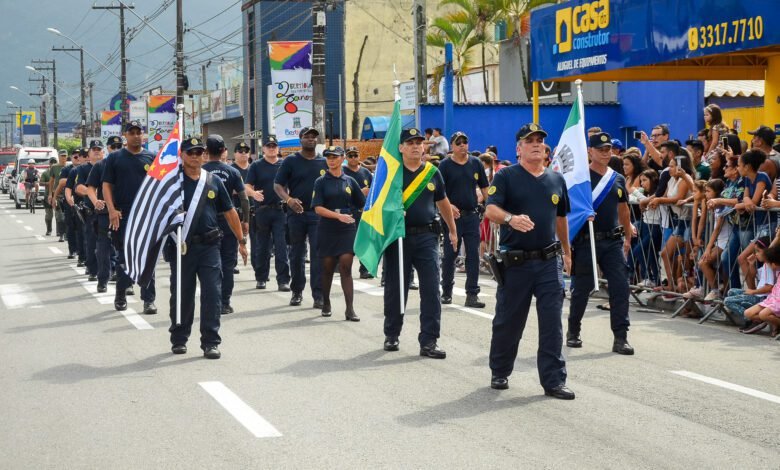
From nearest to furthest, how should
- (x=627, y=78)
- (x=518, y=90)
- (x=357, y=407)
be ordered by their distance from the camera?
(x=357, y=407) → (x=627, y=78) → (x=518, y=90)

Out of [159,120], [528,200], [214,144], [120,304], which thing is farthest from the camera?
[159,120]

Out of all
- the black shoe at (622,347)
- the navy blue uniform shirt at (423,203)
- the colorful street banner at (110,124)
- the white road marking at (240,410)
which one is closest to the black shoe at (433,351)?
the navy blue uniform shirt at (423,203)

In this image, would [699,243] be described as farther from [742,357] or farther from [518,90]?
[518,90]

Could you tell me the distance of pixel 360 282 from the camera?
16922 millimetres

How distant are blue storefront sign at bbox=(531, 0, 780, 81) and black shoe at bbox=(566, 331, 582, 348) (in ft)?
21.8

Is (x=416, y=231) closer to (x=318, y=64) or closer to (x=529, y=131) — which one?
(x=529, y=131)

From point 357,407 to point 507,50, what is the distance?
1221 inches

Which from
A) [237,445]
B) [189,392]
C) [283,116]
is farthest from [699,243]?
[283,116]

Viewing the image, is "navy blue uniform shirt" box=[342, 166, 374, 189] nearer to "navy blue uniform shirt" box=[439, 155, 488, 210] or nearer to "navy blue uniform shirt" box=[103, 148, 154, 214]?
"navy blue uniform shirt" box=[439, 155, 488, 210]

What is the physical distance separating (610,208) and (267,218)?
650 cm

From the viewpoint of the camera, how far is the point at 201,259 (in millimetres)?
10398

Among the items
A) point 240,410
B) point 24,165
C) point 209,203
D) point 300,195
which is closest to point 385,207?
point 209,203

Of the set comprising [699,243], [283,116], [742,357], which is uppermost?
[283,116]

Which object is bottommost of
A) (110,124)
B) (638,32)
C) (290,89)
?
(290,89)
